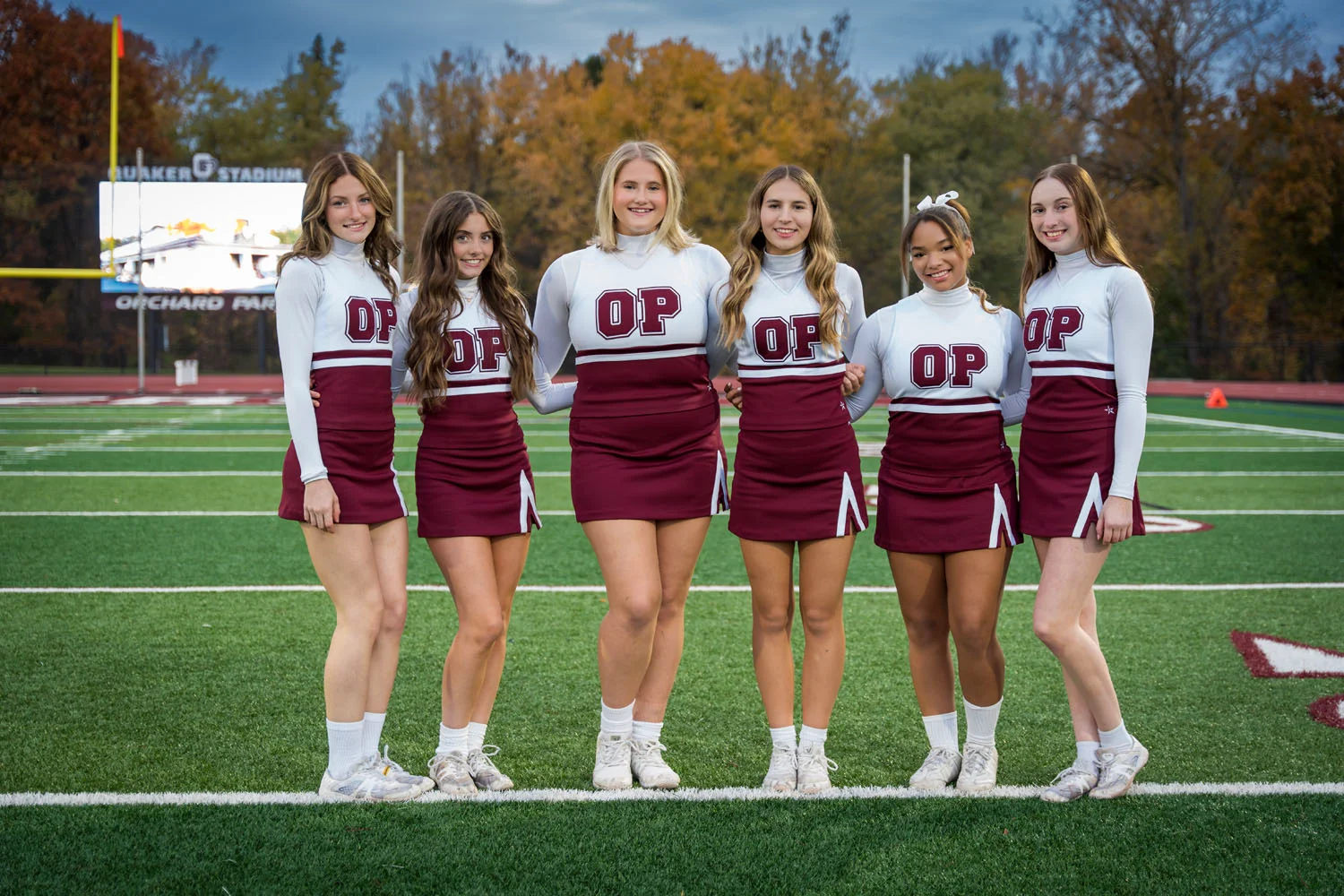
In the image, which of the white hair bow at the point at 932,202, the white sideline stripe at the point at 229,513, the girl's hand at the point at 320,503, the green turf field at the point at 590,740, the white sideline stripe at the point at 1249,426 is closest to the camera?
the green turf field at the point at 590,740

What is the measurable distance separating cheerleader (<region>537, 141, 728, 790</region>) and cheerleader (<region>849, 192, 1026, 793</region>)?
49cm

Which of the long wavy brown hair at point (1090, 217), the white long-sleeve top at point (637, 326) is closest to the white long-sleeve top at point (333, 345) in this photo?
the white long-sleeve top at point (637, 326)

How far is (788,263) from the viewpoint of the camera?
334cm

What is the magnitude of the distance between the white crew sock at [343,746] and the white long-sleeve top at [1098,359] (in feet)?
6.47

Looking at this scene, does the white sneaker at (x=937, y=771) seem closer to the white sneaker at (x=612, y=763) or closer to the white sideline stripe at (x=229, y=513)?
the white sneaker at (x=612, y=763)

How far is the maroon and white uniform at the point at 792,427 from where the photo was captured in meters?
3.26

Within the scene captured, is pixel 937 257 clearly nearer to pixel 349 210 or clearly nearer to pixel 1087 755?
pixel 1087 755

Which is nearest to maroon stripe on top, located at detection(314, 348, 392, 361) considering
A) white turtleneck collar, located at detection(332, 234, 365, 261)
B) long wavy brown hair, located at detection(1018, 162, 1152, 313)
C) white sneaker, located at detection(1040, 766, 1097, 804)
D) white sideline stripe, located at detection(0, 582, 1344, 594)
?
white turtleneck collar, located at detection(332, 234, 365, 261)

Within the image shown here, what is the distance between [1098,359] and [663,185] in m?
1.23

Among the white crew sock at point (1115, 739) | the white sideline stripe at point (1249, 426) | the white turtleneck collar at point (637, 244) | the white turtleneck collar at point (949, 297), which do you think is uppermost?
the white turtleneck collar at point (637, 244)

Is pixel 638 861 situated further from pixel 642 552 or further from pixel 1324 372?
pixel 1324 372

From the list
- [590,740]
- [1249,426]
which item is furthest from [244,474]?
[1249,426]

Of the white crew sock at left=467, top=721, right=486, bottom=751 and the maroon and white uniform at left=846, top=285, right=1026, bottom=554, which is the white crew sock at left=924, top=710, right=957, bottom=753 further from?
the white crew sock at left=467, top=721, right=486, bottom=751

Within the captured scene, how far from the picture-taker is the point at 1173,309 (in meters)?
35.3
